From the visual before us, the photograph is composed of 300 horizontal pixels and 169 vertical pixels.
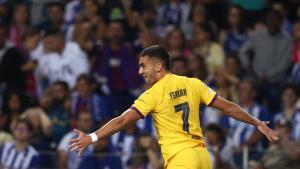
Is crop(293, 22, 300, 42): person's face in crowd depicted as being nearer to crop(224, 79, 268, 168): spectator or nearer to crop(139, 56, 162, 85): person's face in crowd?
crop(224, 79, 268, 168): spectator

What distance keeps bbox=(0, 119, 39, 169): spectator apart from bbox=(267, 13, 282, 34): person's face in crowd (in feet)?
13.8

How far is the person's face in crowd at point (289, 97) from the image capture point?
14.3m

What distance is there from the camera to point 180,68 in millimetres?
15312

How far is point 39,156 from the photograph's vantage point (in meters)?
14.3

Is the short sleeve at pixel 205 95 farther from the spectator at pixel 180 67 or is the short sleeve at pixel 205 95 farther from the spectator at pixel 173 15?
the spectator at pixel 173 15

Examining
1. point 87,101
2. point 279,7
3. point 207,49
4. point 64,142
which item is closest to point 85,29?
point 87,101

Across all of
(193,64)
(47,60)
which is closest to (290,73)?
(193,64)

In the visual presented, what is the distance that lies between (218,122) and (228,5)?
10.5 ft

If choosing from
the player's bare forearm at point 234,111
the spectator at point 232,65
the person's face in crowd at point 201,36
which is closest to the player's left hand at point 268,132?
the player's bare forearm at point 234,111

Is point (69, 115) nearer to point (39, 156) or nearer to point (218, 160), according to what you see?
point (39, 156)

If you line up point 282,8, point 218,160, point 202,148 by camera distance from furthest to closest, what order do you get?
Result: 1. point 282,8
2. point 218,160
3. point 202,148

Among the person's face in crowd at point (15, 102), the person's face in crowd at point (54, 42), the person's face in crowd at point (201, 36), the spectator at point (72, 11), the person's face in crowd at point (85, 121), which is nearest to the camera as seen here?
the person's face in crowd at point (85, 121)

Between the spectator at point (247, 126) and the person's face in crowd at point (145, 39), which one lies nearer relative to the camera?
the spectator at point (247, 126)

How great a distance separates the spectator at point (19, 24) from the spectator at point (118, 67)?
2058mm
